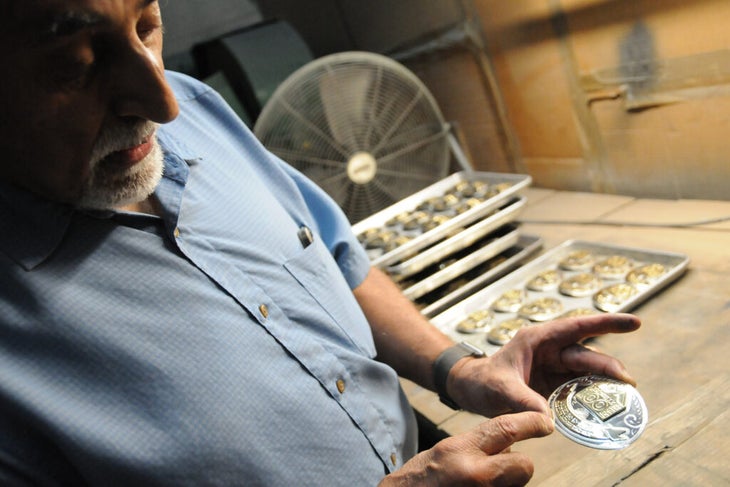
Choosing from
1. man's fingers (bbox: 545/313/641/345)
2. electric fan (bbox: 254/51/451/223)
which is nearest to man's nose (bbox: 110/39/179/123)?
man's fingers (bbox: 545/313/641/345)

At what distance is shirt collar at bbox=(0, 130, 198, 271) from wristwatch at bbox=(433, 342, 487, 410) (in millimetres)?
850

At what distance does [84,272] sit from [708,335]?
5.30 ft

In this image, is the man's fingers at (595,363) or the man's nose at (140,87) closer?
the man's nose at (140,87)

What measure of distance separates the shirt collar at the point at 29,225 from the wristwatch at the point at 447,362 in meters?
0.85

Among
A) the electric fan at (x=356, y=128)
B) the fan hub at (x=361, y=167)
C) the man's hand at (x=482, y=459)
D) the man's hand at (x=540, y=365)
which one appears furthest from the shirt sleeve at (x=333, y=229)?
the fan hub at (x=361, y=167)

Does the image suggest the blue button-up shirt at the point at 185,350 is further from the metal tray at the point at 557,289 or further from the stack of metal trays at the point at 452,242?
the stack of metal trays at the point at 452,242

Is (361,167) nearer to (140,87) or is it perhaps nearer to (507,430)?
(140,87)

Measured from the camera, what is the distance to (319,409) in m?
1.17

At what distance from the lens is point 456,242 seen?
250cm

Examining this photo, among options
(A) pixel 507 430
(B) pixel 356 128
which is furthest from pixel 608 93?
(A) pixel 507 430

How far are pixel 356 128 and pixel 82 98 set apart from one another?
204cm

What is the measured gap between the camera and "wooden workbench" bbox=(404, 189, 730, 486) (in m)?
0.97

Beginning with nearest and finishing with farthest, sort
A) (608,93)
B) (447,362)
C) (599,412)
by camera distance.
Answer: (599,412)
(447,362)
(608,93)

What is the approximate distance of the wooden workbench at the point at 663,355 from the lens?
0.97 metres
